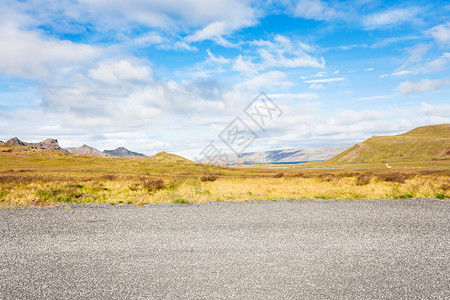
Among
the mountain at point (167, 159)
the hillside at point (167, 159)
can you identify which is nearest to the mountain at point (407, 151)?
the hillside at point (167, 159)

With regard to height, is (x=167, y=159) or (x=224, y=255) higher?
(x=167, y=159)

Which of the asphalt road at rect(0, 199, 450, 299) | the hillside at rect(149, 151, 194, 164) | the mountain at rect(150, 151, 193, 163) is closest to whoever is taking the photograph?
the asphalt road at rect(0, 199, 450, 299)

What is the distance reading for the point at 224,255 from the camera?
6738 millimetres

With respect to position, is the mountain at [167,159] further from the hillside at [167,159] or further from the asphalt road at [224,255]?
the asphalt road at [224,255]

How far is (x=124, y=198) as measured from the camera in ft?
53.3

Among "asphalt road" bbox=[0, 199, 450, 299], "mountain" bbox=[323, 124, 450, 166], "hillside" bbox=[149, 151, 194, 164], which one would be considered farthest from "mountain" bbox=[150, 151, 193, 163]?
"mountain" bbox=[323, 124, 450, 166]

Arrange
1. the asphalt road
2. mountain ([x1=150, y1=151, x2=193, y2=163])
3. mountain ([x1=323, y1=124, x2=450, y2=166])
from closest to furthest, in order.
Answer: the asphalt road, mountain ([x1=150, y1=151, x2=193, y2=163]), mountain ([x1=323, y1=124, x2=450, y2=166])

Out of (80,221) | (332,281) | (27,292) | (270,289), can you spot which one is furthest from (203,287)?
(80,221)

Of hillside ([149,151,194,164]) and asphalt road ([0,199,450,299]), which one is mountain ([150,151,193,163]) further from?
asphalt road ([0,199,450,299])

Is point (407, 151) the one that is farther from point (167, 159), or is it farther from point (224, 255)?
point (224, 255)

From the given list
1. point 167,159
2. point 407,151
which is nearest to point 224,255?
point 167,159

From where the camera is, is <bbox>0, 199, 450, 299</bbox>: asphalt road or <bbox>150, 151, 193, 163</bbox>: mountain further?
<bbox>150, 151, 193, 163</bbox>: mountain

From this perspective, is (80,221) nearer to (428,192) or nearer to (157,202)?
(157,202)

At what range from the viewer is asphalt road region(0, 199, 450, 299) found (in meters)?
5.10
